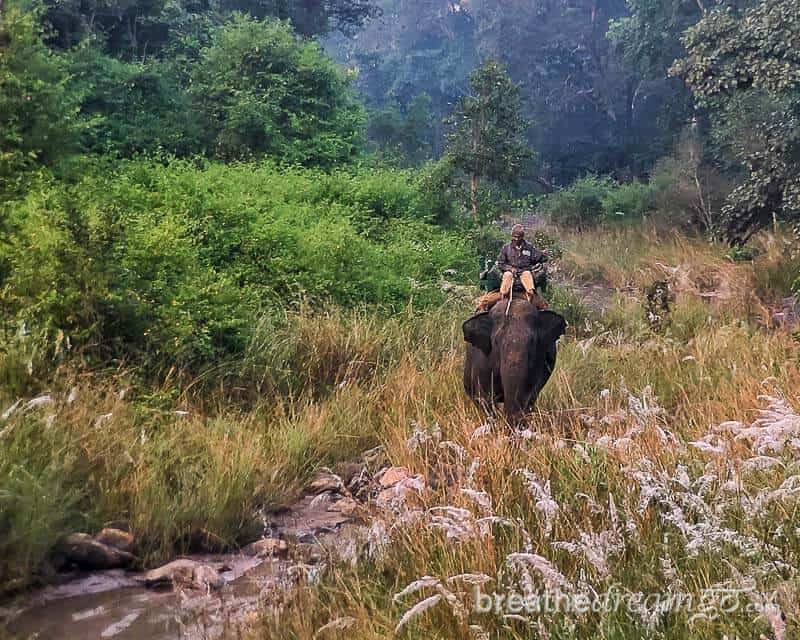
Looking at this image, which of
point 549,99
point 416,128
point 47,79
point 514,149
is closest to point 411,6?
point 549,99

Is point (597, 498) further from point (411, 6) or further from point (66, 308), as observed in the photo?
point (411, 6)

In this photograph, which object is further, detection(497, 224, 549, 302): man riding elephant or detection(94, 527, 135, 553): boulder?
detection(497, 224, 549, 302): man riding elephant

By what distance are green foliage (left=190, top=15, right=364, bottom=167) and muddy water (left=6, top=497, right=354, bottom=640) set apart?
36.1ft

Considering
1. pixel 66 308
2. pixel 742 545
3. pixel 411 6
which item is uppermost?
pixel 411 6

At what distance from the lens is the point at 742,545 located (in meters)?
3.22

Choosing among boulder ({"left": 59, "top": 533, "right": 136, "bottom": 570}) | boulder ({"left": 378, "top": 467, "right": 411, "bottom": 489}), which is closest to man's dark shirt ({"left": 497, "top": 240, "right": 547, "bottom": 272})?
boulder ({"left": 378, "top": 467, "right": 411, "bottom": 489})

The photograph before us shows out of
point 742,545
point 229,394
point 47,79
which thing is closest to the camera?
point 742,545

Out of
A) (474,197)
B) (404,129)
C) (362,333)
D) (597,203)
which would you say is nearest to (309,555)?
(362,333)

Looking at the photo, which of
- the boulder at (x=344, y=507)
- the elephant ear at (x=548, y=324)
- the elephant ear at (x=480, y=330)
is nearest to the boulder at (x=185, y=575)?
the boulder at (x=344, y=507)

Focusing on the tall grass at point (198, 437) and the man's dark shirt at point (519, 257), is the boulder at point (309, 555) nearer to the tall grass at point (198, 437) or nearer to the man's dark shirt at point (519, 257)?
the tall grass at point (198, 437)

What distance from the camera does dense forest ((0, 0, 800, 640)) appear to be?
3826 mm

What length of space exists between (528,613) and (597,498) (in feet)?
4.25

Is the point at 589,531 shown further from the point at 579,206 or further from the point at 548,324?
the point at 579,206

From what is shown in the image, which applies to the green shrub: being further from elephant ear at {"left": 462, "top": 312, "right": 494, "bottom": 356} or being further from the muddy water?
the muddy water
